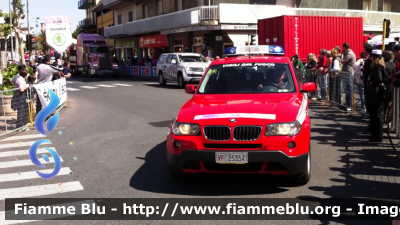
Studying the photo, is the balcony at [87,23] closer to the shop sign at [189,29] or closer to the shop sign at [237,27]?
the shop sign at [189,29]

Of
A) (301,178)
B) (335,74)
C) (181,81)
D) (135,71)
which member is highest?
(335,74)

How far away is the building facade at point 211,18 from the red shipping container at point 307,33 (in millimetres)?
9289

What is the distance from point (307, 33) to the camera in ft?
76.5

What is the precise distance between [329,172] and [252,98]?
1646mm

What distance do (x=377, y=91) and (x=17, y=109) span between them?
29.5 feet

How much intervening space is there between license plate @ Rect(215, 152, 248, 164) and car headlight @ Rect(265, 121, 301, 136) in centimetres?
40

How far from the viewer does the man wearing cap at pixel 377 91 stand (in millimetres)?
9305

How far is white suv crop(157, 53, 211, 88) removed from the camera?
82.4 feet

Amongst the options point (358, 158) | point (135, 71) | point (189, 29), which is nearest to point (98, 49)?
point (135, 71)

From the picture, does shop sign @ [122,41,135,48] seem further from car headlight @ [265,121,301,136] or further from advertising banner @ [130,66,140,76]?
car headlight @ [265,121,301,136]

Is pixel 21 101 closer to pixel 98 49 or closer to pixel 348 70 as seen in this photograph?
pixel 348 70

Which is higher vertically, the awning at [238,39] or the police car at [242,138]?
the awning at [238,39]

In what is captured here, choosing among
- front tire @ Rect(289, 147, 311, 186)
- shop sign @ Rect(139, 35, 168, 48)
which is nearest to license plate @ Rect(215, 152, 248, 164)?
front tire @ Rect(289, 147, 311, 186)

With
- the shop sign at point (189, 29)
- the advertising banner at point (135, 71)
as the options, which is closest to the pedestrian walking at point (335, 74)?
the shop sign at point (189, 29)
